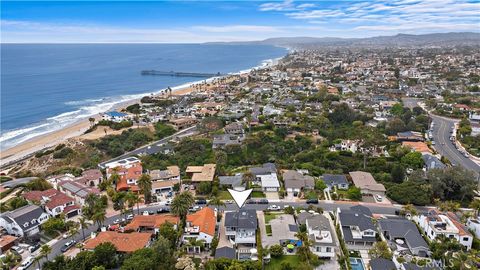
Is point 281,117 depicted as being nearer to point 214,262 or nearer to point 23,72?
point 214,262

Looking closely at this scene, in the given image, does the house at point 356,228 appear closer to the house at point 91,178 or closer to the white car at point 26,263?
the white car at point 26,263

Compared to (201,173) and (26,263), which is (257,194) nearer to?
(201,173)

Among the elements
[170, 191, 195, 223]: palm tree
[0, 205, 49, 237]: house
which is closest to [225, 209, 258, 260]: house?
[170, 191, 195, 223]: palm tree

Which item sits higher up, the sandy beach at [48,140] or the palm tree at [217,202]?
the palm tree at [217,202]

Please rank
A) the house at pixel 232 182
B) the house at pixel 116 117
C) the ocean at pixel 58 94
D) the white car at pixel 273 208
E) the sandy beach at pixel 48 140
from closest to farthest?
the white car at pixel 273 208
the house at pixel 232 182
the sandy beach at pixel 48 140
the house at pixel 116 117
the ocean at pixel 58 94

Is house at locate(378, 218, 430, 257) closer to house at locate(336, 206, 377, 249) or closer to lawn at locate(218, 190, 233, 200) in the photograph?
house at locate(336, 206, 377, 249)

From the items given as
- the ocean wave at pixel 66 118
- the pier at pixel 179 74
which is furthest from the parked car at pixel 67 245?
the pier at pixel 179 74

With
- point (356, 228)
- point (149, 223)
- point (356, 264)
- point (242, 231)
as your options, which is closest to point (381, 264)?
point (356, 264)
